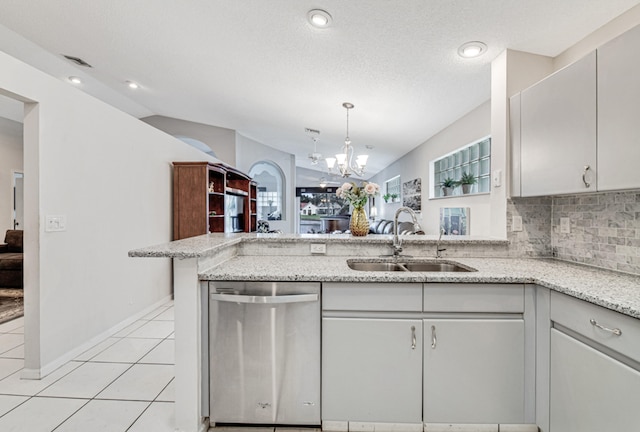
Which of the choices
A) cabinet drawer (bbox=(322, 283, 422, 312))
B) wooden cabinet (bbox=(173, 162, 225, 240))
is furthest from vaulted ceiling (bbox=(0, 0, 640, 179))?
cabinet drawer (bbox=(322, 283, 422, 312))

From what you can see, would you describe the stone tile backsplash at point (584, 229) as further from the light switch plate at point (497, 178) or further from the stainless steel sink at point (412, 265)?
the stainless steel sink at point (412, 265)

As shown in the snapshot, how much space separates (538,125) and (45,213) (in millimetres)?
3469

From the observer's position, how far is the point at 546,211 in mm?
2217

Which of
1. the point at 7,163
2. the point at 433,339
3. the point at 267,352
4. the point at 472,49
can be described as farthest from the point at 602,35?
the point at 7,163

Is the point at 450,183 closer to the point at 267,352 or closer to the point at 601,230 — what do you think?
the point at 601,230

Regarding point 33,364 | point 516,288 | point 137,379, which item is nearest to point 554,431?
point 516,288

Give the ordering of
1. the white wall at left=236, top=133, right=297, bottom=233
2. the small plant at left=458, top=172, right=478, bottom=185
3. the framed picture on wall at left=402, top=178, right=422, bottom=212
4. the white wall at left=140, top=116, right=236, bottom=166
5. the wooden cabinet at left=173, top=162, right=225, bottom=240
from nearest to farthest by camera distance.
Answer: the small plant at left=458, top=172, right=478, bottom=185, the wooden cabinet at left=173, top=162, right=225, bottom=240, the framed picture on wall at left=402, top=178, right=422, bottom=212, the white wall at left=140, top=116, right=236, bottom=166, the white wall at left=236, top=133, right=297, bottom=233

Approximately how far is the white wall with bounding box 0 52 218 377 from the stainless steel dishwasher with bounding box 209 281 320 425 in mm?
1622

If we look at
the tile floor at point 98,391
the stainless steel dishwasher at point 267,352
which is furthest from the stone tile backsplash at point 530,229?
the tile floor at point 98,391

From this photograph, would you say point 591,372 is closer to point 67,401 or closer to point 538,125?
point 538,125

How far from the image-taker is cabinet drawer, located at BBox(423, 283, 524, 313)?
1536 mm

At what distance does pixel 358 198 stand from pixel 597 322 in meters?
1.53

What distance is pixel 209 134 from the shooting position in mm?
7000

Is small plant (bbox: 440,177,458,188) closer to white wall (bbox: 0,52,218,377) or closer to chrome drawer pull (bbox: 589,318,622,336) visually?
chrome drawer pull (bbox: 589,318,622,336)
